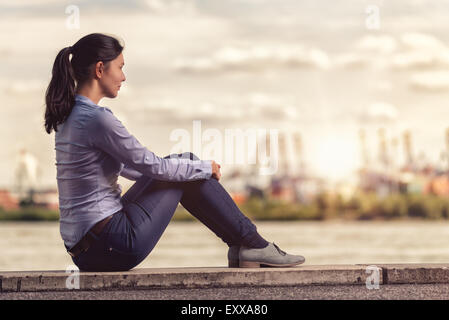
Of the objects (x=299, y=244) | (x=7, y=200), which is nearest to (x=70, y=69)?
(x=299, y=244)

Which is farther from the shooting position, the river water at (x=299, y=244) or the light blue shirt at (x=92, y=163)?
the river water at (x=299, y=244)

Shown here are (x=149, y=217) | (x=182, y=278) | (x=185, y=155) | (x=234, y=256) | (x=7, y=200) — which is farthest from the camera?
(x=7, y=200)

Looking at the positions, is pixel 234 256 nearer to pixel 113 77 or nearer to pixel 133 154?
pixel 133 154

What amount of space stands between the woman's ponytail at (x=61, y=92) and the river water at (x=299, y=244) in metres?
31.1

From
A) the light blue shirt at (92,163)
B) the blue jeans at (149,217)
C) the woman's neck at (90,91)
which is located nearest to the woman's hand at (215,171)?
the blue jeans at (149,217)

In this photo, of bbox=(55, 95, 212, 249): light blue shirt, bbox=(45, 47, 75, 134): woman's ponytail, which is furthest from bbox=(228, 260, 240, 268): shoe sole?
bbox=(45, 47, 75, 134): woman's ponytail

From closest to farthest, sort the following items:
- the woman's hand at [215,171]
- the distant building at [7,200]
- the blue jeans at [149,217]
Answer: the blue jeans at [149,217] < the woman's hand at [215,171] < the distant building at [7,200]

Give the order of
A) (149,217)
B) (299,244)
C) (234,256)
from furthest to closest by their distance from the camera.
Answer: (299,244) → (234,256) → (149,217)

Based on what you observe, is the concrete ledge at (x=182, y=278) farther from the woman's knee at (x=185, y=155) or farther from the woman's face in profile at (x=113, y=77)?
the woman's face in profile at (x=113, y=77)

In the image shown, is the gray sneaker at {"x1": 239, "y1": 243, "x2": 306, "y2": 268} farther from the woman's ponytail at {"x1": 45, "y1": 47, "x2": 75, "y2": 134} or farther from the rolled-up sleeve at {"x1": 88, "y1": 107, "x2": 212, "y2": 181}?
the woman's ponytail at {"x1": 45, "y1": 47, "x2": 75, "y2": 134}

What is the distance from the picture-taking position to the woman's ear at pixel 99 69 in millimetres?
4074

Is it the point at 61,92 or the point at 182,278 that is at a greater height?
the point at 61,92

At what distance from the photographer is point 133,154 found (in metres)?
4.05

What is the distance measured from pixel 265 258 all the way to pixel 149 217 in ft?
2.61
